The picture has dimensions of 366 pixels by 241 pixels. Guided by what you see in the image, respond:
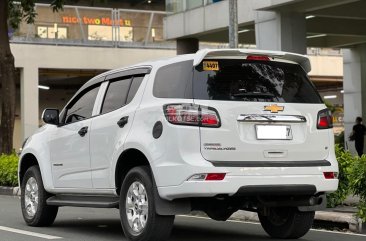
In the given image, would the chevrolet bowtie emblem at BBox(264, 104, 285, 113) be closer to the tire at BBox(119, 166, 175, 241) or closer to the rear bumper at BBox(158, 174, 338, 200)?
the rear bumper at BBox(158, 174, 338, 200)

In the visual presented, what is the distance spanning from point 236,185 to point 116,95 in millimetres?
2160

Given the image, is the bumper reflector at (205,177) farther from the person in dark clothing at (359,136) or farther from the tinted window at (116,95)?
the person in dark clothing at (359,136)

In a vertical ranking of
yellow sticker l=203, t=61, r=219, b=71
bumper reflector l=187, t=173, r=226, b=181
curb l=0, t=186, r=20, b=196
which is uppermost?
yellow sticker l=203, t=61, r=219, b=71

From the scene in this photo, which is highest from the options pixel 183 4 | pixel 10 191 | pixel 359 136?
pixel 183 4

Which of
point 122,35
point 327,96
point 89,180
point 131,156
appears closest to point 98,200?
point 89,180

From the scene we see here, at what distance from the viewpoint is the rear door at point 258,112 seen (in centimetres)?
697

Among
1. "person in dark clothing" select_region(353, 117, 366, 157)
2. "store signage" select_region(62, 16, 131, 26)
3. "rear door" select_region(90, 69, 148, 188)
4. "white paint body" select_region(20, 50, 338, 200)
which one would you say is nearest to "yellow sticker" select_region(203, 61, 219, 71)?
"white paint body" select_region(20, 50, 338, 200)

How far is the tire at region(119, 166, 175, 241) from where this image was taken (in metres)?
7.12

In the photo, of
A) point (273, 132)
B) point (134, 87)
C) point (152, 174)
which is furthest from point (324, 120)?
point (134, 87)

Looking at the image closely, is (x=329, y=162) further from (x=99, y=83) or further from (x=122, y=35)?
(x=122, y=35)

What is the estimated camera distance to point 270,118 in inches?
280

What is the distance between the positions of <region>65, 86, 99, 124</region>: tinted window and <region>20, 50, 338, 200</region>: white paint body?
38 cm

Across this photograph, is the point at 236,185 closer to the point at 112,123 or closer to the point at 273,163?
the point at 273,163

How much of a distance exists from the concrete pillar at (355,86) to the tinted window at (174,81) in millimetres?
18845
